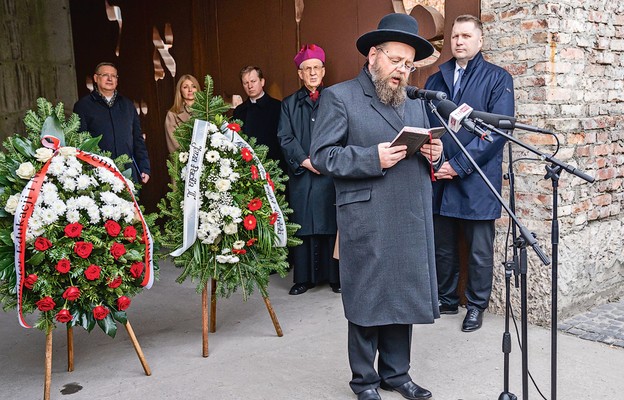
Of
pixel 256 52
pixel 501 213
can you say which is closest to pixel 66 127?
pixel 501 213

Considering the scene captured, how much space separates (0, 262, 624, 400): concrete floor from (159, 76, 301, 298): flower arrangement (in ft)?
1.53

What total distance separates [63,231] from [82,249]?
0.14m

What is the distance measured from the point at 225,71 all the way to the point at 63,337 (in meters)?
3.49

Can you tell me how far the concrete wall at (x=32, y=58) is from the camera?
7.11 meters

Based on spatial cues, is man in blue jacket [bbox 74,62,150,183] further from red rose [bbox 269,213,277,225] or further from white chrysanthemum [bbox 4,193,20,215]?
white chrysanthemum [bbox 4,193,20,215]

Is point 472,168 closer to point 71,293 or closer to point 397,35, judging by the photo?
point 397,35

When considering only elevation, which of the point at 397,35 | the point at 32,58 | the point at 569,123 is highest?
the point at 32,58

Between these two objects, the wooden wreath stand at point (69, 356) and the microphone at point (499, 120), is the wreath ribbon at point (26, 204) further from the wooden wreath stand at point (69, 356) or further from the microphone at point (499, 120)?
the microphone at point (499, 120)

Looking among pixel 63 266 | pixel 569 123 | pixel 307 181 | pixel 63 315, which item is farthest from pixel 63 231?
pixel 569 123

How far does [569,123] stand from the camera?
14.2 feet

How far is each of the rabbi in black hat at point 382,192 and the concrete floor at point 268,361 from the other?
1.85ft

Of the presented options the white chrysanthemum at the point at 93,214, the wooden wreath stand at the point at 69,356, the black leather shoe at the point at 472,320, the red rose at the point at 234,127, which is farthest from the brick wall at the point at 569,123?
the white chrysanthemum at the point at 93,214

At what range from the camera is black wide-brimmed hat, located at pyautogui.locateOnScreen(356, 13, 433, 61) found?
9.63ft

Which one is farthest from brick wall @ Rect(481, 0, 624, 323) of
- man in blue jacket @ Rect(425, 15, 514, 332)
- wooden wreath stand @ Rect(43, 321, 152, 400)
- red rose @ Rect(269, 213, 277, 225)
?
wooden wreath stand @ Rect(43, 321, 152, 400)
